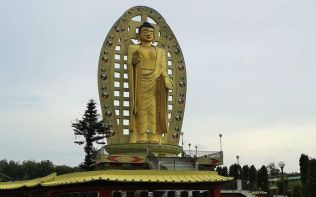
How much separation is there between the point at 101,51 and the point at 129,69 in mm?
2308

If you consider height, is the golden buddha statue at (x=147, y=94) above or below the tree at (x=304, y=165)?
above

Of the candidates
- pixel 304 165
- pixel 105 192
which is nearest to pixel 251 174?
pixel 304 165

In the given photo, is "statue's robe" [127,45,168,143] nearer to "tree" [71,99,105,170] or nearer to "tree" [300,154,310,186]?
"tree" [71,99,105,170]

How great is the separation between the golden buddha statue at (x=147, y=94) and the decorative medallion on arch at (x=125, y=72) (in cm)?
74

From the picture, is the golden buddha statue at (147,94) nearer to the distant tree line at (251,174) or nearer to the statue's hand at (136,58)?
the statue's hand at (136,58)

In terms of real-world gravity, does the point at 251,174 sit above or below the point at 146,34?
below

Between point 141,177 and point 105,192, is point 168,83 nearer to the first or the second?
point 141,177

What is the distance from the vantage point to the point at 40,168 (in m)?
64.6

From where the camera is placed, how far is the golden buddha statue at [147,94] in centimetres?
3206

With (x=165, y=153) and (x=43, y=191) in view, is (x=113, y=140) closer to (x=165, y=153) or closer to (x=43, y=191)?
(x=165, y=153)

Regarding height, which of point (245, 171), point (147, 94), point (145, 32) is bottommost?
point (245, 171)

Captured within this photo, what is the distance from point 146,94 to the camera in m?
32.3

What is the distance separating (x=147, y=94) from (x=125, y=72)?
7.75 ft

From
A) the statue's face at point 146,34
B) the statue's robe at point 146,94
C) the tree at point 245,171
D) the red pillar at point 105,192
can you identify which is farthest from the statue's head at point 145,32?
the red pillar at point 105,192
